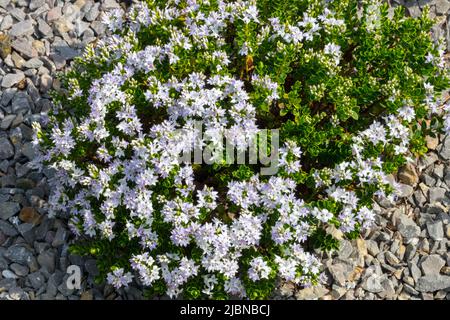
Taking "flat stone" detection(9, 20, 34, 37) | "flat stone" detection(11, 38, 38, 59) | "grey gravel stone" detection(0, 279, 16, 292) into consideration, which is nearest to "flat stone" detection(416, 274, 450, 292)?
"grey gravel stone" detection(0, 279, 16, 292)

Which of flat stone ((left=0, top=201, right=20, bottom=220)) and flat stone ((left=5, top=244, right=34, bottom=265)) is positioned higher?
flat stone ((left=0, top=201, right=20, bottom=220))

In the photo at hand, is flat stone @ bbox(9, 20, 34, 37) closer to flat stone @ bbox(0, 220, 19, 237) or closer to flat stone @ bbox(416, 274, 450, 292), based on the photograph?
flat stone @ bbox(0, 220, 19, 237)

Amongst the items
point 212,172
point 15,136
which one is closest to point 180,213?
point 212,172

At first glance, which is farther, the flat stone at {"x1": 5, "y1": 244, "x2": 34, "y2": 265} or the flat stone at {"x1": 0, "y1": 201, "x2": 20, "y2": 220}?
the flat stone at {"x1": 0, "y1": 201, "x2": 20, "y2": 220}

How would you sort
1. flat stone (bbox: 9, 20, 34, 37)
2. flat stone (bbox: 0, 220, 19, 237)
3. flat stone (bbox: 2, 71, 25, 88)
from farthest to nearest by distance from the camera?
flat stone (bbox: 9, 20, 34, 37), flat stone (bbox: 2, 71, 25, 88), flat stone (bbox: 0, 220, 19, 237)

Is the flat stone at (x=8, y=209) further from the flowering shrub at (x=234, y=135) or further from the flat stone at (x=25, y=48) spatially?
the flat stone at (x=25, y=48)

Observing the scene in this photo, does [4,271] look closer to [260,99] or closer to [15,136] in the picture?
[15,136]

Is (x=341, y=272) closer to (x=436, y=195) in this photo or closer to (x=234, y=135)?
(x=436, y=195)
